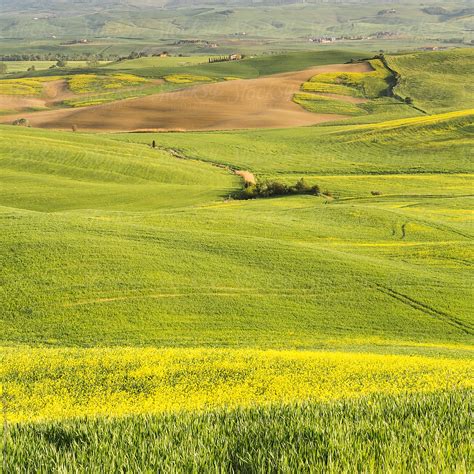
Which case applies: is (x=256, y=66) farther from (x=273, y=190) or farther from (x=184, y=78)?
(x=273, y=190)

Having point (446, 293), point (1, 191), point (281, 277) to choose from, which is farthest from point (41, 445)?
point (1, 191)

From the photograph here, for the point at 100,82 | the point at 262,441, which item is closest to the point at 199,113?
the point at 100,82

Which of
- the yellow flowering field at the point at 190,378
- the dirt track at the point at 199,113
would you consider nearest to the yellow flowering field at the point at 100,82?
the dirt track at the point at 199,113

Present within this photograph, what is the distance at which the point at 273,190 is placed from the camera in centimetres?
6788

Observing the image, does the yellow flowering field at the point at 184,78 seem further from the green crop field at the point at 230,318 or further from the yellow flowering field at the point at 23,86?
the green crop field at the point at 230,318

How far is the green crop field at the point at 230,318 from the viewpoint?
7.56m

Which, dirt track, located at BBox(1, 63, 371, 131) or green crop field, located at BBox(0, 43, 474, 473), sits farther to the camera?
dirt track, located at BBox(1, 63, 371, 131)

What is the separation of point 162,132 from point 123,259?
246 feet

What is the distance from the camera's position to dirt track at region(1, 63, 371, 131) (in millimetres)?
112125

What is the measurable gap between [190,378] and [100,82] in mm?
155887

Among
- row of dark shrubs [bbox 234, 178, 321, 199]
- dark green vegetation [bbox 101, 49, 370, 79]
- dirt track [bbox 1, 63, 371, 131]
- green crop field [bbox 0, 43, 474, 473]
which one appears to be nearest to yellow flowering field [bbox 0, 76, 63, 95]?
dark green vegetation [bbox 101, 49, 370, 79]

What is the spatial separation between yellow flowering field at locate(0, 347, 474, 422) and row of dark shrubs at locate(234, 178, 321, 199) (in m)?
45.9

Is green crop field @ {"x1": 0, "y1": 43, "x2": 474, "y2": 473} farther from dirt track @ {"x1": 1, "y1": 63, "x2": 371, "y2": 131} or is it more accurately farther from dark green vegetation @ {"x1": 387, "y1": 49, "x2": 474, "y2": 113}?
dark green vegetation @ {"x1": 387, "y1": 49, "x2": 474, "y2": 113}

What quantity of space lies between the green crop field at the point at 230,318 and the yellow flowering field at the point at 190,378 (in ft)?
0.31
